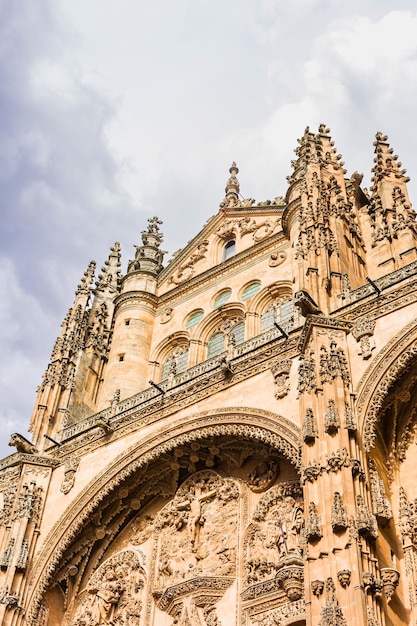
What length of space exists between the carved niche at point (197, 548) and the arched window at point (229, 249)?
389 inches

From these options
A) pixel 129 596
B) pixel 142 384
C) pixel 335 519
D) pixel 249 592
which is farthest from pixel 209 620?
pixel 142 384

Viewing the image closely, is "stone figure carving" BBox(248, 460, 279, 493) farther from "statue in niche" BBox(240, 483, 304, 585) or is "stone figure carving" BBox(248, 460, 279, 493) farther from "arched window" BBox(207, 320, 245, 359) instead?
"arched window" BBox(207, 320, 245, 359)

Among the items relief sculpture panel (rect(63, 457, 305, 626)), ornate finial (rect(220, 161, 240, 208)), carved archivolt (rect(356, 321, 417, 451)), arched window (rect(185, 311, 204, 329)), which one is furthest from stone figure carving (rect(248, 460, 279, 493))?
ornate finial (rect(220, 161, 240, 208))

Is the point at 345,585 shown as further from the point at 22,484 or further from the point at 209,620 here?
the point at 22,484

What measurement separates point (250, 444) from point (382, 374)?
3.96 metres

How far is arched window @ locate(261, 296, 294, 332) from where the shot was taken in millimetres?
23266

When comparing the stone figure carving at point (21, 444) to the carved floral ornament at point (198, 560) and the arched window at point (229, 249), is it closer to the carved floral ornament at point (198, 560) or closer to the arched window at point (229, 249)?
the carved floral ornament at point (198, 560)

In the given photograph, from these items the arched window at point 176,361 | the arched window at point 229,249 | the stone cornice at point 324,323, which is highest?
the arched window at point 229,249

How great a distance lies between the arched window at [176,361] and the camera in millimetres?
25002

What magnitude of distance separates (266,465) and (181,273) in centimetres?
1113

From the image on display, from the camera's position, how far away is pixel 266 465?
18.6m

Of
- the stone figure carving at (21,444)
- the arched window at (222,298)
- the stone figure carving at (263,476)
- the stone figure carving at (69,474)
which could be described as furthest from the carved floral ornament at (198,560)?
the arched window at (222,298)

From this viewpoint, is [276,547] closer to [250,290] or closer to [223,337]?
[223,337]

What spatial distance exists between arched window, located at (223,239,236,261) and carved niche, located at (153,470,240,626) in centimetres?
988
